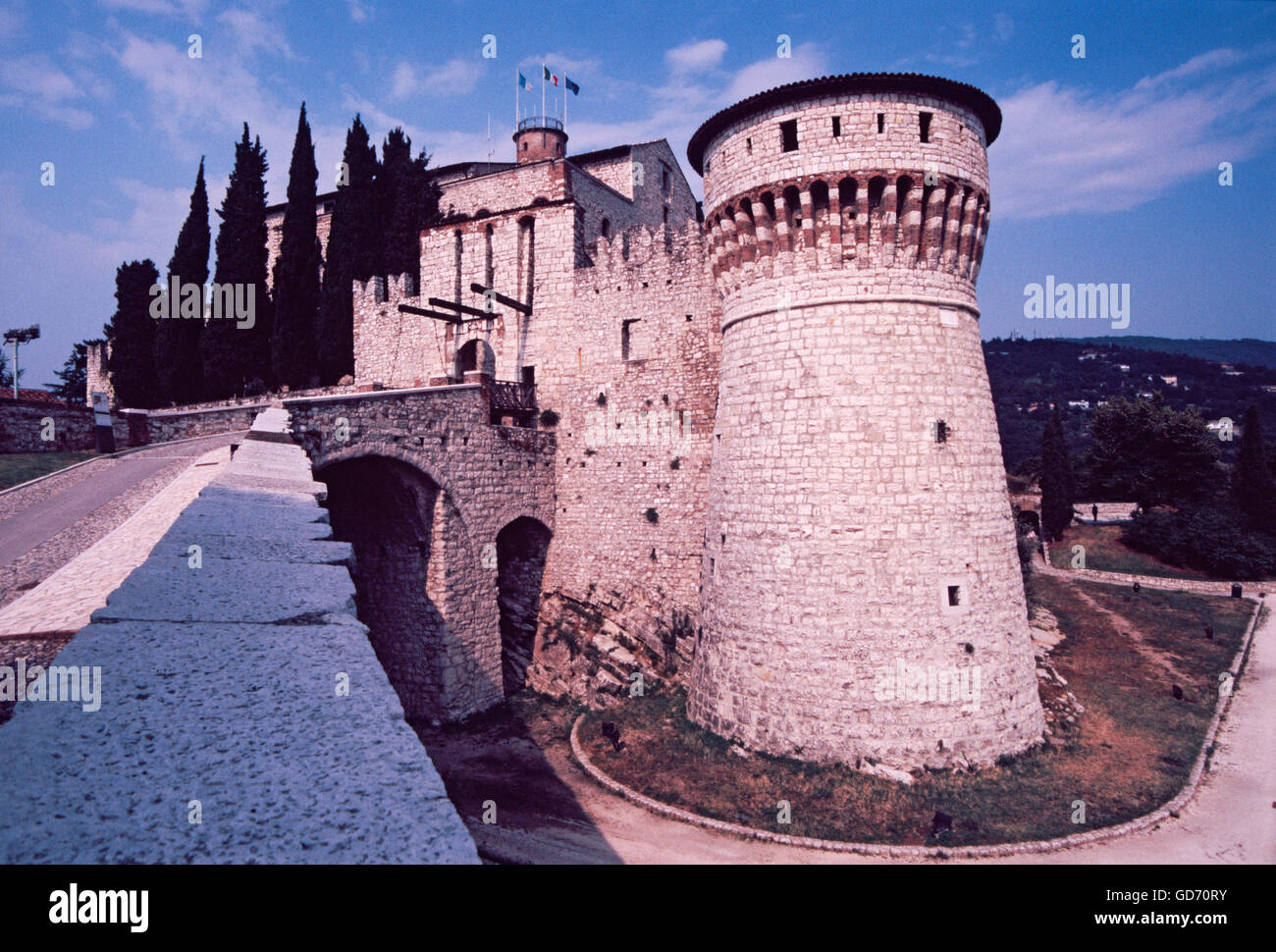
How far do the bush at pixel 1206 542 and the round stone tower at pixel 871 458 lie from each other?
2446 centimetres

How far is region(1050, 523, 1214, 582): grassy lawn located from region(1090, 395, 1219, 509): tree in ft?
14.8

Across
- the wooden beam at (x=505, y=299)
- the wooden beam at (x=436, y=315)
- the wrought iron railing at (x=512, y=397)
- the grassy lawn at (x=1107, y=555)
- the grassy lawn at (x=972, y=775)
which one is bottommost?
the grassy lawn at (x=972, y=775)

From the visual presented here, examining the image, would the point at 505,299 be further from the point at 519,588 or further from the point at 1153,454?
the point at 1153,454

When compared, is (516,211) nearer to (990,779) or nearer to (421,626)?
(421,626)

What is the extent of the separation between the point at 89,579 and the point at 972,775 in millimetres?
13621

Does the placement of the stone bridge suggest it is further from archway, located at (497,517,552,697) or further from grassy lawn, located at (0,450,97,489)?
grassy lawn, located at (0,450,97,489)

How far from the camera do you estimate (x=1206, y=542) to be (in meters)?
31.6

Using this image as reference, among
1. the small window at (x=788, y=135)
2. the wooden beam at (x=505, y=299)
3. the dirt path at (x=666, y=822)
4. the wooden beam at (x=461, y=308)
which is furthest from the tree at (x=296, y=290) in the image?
the small window at (x=788, y=135)

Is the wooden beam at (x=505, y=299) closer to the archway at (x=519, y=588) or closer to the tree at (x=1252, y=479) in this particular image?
the archway at (x=519, y=588)

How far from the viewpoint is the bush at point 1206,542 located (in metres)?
30.2

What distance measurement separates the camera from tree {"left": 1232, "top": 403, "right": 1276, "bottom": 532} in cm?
3538

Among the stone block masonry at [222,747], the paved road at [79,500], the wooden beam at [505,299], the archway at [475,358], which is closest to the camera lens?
the stone block masonry at [222,747]

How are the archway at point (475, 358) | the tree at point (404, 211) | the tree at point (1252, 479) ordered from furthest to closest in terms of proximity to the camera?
the tree at point (1252, 479) < the tree at point (404, 211) < the archway at point (475, 358)

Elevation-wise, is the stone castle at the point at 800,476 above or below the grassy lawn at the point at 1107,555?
above
